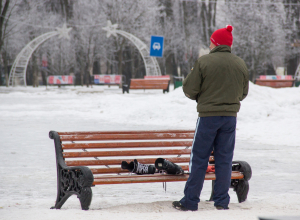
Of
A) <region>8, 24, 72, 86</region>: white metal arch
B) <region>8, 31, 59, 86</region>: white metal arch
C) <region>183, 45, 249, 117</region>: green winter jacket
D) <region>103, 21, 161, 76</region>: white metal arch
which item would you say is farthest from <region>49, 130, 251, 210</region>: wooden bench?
<region>8, 31, 59, 86</region>: white metal arch

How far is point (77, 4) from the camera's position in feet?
156

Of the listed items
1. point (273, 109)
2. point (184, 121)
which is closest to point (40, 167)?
point (184, 121)

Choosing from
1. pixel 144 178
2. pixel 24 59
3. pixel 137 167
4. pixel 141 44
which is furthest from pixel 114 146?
pixel 24 59

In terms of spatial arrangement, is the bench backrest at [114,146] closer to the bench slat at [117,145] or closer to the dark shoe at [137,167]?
the bench slat at [117,145]

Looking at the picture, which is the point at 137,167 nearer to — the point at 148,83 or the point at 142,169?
the point at 142,169

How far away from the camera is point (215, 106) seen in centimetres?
367

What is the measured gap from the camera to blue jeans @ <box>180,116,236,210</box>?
3.69 meters

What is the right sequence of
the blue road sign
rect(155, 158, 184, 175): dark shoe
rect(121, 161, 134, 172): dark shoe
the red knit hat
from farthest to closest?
the blue road sign, rect(121, 161, 134, 172): dark shoe, rect(155, 158, 184, 175): dark shoe, the red knit hat

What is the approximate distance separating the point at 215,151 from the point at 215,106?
46cm

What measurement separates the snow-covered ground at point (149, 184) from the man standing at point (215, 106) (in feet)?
1.14

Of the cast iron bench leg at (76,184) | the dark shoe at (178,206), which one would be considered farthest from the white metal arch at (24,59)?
the dark shoe at (178,206)

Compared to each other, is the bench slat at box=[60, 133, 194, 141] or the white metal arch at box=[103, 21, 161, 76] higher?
the white metal arch at box=[103, 21, 161, 76]

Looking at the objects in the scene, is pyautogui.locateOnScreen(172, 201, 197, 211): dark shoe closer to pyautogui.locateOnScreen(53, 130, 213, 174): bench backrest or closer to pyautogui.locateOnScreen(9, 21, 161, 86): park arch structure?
pyautogui.locateOnScreen(53, 130, 213, 174): bench backrest

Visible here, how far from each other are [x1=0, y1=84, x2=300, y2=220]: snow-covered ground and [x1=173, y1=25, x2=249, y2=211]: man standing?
348 mm
